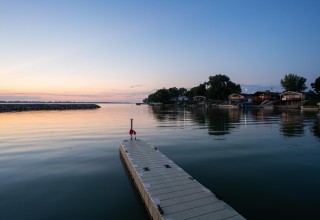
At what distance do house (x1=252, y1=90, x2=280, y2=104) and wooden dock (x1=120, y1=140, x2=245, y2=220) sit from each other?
125 m

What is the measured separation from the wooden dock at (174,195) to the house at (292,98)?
106349 millimetres

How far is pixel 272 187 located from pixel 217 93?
155647 millimetres

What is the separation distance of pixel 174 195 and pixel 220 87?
160210 mm

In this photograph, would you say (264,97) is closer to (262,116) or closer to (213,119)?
(262,116)

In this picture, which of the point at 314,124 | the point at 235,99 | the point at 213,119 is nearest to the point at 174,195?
the point at 314,124

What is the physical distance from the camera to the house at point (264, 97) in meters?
122

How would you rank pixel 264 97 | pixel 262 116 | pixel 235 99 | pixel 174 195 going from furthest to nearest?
pixel 235 99 < pixel 264 97 < pixel 262 116 < pixel 174 195

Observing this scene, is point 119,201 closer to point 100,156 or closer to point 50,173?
point 50,173

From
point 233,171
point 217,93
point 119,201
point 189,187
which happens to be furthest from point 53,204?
point 217,93

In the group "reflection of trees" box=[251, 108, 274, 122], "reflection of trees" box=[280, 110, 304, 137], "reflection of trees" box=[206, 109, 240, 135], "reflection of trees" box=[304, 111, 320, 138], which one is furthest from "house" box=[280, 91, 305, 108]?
"reflection of trees" box=[280, 110, 304, 137]

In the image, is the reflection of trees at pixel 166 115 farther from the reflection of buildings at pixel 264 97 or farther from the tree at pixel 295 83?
the tree at pixel 295 83

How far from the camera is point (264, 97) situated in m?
125

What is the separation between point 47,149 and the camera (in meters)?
19.2

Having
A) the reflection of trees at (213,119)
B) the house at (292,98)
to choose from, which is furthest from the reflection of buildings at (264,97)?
the reflection of trees at (213,119)
